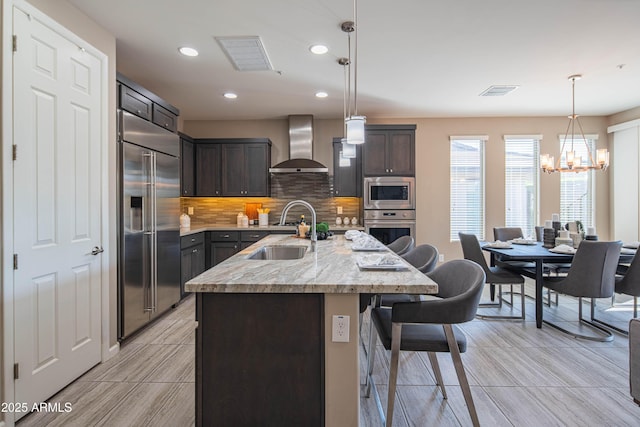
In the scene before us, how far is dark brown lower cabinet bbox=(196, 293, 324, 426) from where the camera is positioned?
1461mm

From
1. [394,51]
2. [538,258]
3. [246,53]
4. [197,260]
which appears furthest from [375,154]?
[197,260]

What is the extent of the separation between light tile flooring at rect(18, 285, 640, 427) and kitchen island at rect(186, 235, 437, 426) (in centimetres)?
55

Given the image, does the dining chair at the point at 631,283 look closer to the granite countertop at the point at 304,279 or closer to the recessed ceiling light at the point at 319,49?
the granite countertop at the point at 304,279

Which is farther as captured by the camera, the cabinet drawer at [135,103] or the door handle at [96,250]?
the cabinet drawer at [135,103]

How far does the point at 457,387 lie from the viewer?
219 centimetres

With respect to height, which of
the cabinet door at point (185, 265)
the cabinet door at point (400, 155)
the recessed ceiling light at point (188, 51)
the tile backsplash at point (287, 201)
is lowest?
the cabinet door at point (185, 265)

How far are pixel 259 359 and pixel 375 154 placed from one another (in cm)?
400

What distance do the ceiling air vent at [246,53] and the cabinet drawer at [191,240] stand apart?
217 cm

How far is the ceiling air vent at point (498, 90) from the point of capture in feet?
13.4

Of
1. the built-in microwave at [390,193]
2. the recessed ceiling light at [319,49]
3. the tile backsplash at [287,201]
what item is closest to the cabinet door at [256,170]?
the tile backsplash at [287,201]

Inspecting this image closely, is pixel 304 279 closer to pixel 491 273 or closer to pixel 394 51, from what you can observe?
pixel 394 51

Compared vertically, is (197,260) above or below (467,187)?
below

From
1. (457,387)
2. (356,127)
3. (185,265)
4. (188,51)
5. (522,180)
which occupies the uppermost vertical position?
(188,51)

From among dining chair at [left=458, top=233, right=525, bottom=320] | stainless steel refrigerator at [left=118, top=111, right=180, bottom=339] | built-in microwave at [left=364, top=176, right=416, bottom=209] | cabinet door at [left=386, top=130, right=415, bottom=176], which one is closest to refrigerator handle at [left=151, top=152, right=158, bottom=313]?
stainless steel refrigerator at [left=118, top=111, right=180, bottom=339]
